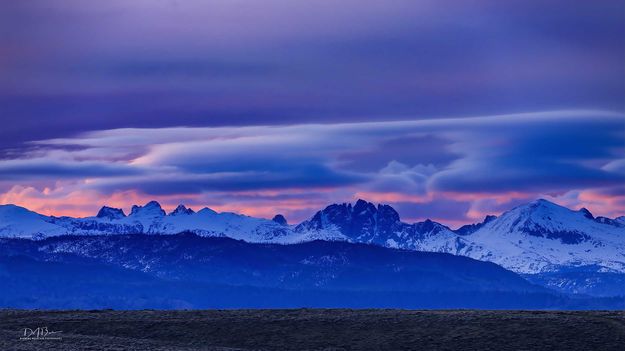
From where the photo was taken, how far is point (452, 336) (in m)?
104

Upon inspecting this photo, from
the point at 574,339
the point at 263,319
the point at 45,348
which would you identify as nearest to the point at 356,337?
the point at 263,319

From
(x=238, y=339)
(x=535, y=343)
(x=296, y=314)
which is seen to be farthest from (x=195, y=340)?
(x=535, y=343)

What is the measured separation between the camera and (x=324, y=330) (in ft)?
360

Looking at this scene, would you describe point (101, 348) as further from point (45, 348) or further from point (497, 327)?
point (497, 327)

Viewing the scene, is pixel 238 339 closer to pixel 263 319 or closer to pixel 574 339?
pixel 263 319

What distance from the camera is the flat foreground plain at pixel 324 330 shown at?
100m

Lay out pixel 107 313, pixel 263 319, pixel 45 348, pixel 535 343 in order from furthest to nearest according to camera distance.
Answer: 1. pixel 107 313
2. pixel 263 319
3. pixel 535 343
4. pixel 45 348

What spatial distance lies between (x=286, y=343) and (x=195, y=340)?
902 cm

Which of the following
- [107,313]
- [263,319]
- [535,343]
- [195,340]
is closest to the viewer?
[535,343]

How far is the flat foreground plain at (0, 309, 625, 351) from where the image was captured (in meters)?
100

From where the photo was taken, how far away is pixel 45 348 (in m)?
89.4

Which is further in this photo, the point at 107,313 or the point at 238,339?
the point at 107,313

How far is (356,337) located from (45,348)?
1208 inches

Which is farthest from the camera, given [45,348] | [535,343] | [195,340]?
[195,340]
